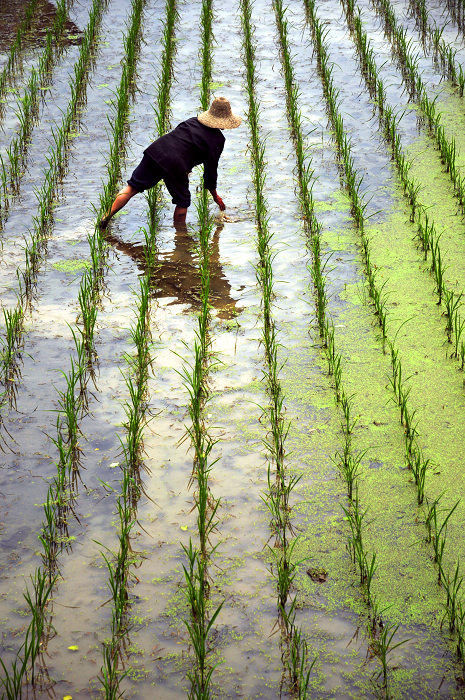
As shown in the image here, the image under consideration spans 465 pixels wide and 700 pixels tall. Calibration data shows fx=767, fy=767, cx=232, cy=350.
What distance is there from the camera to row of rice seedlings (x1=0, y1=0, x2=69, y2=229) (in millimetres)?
5035

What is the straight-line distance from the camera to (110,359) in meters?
3.58

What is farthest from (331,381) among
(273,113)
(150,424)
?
(273,113)

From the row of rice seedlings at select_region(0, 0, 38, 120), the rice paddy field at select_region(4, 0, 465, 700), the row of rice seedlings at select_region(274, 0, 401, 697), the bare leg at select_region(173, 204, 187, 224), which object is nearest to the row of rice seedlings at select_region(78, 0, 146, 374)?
the rice paddy field at select_region(4, 0, 465, 700)

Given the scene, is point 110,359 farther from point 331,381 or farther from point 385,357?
point 385,357

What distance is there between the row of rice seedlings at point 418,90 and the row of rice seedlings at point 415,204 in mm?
226

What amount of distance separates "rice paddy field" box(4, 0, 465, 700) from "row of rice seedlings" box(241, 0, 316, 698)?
2 centimetres

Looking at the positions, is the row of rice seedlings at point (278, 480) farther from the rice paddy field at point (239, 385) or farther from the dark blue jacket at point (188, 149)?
the dark blue jacket at point (188, 149)

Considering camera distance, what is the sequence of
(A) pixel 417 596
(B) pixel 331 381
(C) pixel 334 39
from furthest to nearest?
(C) pixel 334 39 → (B) pixel 331 381 → (A) pixel 417 596

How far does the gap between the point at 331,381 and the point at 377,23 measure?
5.16 m

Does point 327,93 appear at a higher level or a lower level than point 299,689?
higher

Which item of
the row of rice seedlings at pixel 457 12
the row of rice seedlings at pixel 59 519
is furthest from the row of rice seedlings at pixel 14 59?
the row of rice seedlings at pixel 457 12

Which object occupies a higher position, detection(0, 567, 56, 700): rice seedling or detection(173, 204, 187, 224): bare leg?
detection(173, 204, 187, 224): bare leg

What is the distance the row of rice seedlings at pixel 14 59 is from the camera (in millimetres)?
6334

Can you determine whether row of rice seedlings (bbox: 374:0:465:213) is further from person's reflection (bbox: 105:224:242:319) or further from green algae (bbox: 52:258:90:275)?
green algae (bbox: 52:258:90:275)
